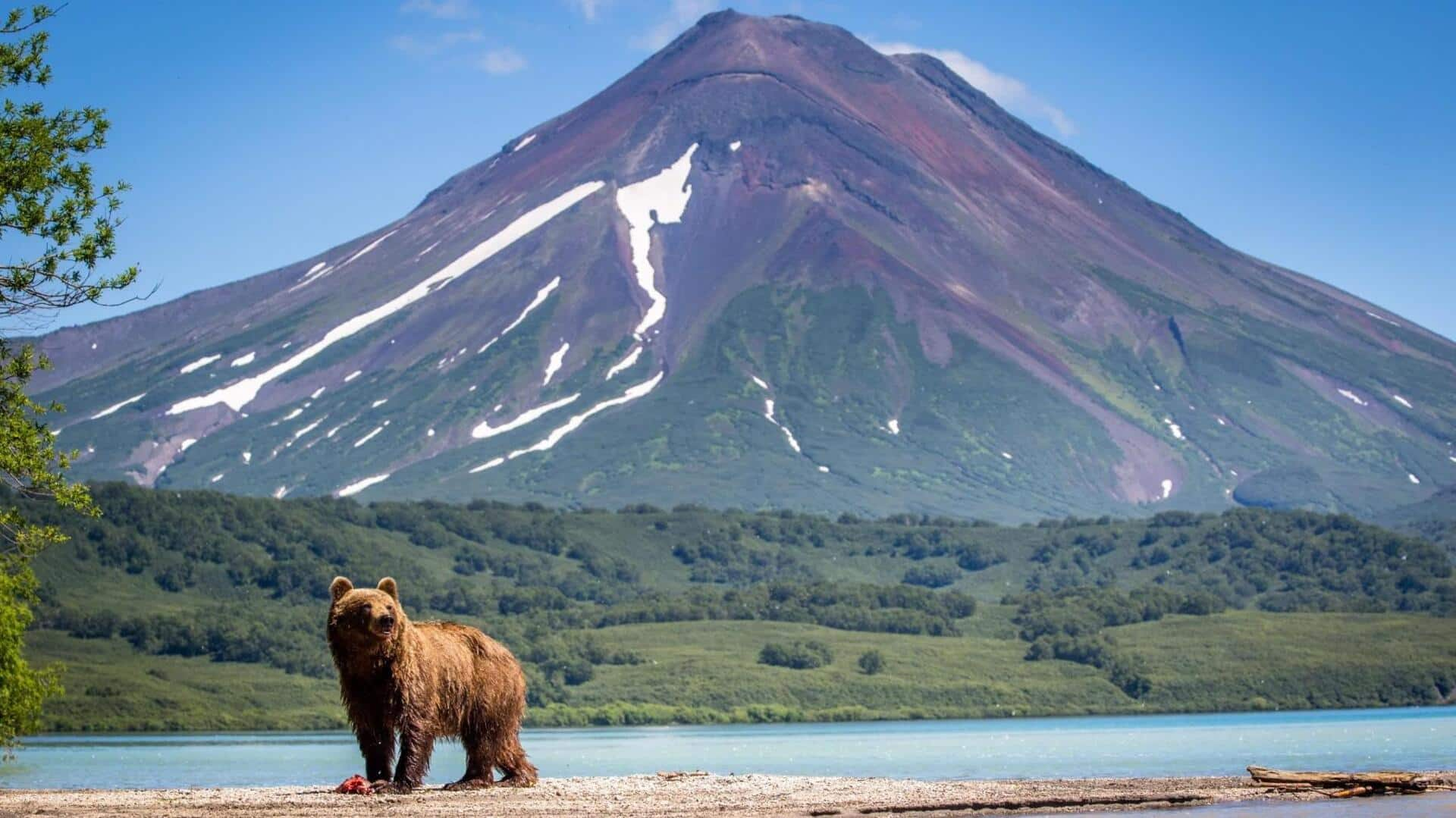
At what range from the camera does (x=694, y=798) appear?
31984mm

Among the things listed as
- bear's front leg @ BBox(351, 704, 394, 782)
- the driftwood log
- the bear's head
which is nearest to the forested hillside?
bear's front leg @ BBox(351, 704, 394, 782)

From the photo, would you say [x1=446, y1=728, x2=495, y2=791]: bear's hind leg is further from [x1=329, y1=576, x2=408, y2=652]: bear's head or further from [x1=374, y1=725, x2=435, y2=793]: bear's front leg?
[x1=329, y1=576, x2=408, y2=652]: bear's head

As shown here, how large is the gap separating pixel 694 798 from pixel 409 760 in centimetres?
511

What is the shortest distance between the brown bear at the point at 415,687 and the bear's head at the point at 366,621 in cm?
1

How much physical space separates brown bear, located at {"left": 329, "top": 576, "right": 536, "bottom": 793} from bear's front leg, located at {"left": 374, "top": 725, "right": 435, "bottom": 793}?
11 millimetres

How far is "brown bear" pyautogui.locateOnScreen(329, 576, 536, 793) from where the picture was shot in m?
28.0

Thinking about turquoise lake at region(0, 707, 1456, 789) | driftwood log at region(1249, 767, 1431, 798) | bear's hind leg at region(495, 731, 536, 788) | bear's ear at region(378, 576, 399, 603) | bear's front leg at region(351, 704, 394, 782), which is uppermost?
bear's ear at region(378, 576, 399, 603)

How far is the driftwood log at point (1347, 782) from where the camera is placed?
1325 inches

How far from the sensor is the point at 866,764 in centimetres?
6031

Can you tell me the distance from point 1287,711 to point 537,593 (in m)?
78.6

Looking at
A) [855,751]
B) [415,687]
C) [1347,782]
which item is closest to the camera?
[415,687]

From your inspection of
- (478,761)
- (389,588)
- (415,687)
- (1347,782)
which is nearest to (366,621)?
(389,588)

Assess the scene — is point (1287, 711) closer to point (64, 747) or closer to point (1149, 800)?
point (64, 747)

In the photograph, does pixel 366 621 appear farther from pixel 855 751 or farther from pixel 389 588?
pixel 855 751
